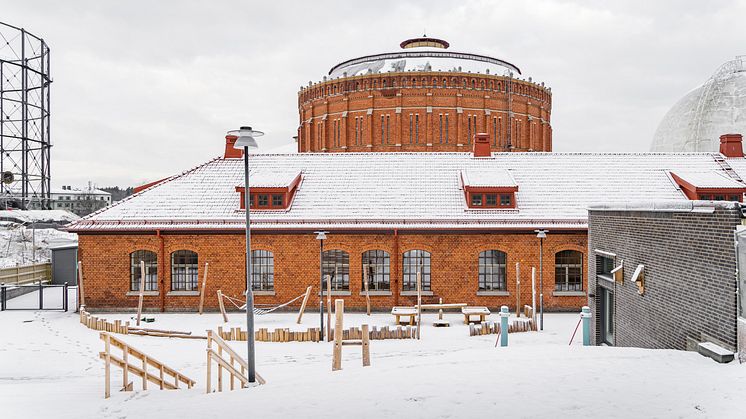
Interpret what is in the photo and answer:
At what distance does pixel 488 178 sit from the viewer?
23.9 metres

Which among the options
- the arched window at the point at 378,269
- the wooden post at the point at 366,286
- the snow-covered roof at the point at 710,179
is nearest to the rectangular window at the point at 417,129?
the snow-covered roof at the point at 710,179

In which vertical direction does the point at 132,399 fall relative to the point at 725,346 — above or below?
→ below

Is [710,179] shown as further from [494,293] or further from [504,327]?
[504,327]

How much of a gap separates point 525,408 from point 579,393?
1.07 meters

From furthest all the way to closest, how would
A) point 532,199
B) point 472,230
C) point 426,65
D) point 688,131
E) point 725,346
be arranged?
point 426,65 < point 688,131 < point 532,199 < point 472,230 < point 725,346

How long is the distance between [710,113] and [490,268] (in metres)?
24.8

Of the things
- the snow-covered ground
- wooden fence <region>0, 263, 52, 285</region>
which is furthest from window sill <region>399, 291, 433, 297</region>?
wooden fence <region>0, 263, 52, 285</region>

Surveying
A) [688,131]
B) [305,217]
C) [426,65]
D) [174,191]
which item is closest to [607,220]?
[305,217]

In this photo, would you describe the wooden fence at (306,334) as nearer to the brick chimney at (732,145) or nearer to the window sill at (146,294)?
the window sill at (146,294)

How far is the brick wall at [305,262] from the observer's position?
22.3 meters

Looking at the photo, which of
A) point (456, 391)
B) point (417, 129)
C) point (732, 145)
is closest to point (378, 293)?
point (456, 391)

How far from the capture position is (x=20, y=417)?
847cm

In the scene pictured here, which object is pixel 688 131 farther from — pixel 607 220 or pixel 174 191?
pixel 174 191

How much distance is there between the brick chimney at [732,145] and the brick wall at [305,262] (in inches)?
441
